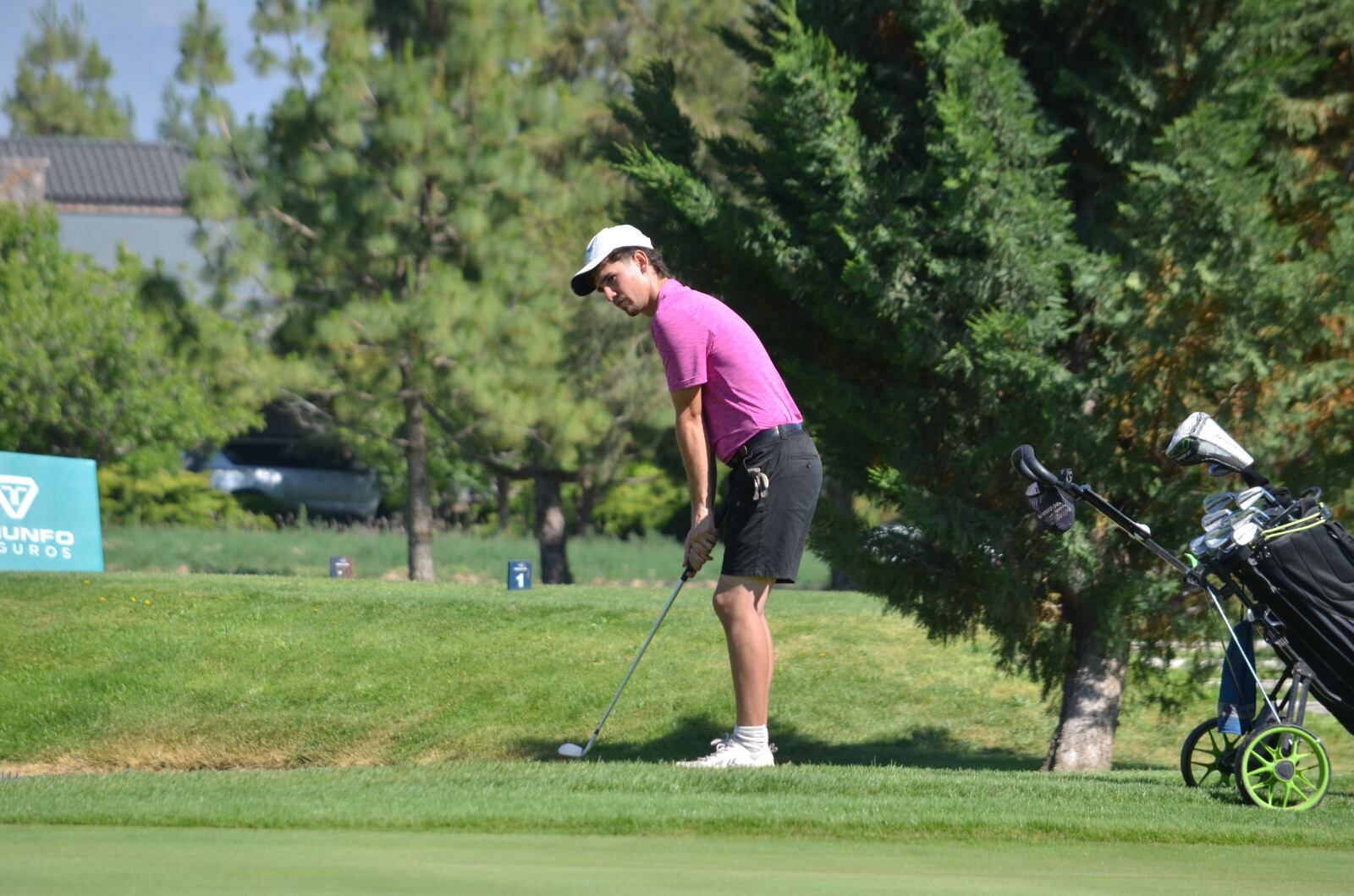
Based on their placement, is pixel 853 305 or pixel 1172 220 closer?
pixel 1172 220

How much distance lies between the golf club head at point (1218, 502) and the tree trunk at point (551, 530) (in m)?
21.4

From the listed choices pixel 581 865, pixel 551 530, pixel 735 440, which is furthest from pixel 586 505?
pixel 581 865

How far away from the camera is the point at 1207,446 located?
615cm

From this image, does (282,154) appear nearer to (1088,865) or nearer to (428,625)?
(428,625)

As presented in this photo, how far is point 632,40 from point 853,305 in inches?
774

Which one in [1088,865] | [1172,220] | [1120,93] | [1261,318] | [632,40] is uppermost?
[632,40]

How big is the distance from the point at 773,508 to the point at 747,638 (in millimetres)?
553

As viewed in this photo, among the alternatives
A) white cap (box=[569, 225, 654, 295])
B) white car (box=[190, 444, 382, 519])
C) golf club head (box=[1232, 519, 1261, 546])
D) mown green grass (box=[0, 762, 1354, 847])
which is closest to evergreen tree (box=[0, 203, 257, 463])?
white car (box=[190, 444, 382, 519])

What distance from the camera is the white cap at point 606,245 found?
21.4 ft

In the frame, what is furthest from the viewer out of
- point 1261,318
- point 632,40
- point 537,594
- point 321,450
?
point 321,450

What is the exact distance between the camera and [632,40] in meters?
27.3

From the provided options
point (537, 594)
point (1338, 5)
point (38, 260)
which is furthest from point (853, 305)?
point (38, 260)

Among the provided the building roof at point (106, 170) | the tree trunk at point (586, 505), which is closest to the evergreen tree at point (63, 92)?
→ the building roof at point (106, 170)

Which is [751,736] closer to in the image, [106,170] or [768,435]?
[768,435]
